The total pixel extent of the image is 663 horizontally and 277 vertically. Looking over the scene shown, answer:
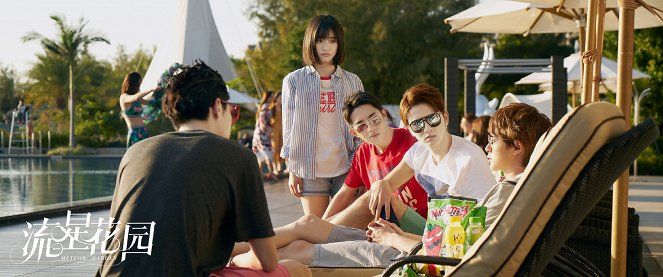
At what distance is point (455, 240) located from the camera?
379 cm

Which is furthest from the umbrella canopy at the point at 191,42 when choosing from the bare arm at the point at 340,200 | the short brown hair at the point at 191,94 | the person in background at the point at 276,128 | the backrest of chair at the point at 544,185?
the backrest of chair at the point at 544,185

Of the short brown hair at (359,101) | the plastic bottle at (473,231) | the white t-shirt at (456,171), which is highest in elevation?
the short brown hair at (359,101)

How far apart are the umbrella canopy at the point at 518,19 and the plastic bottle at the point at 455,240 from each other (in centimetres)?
784

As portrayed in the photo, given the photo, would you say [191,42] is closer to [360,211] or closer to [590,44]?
[360,211]

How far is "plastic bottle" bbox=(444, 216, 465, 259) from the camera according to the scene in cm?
377

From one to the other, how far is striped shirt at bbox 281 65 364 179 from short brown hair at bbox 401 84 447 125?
1.57m

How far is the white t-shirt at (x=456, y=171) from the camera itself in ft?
16.7

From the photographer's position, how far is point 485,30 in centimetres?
1299

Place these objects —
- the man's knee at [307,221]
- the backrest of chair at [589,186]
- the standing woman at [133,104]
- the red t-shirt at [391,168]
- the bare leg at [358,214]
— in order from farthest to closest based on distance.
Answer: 1. the standing woman at [133,104]
2. the red t-shirt at [391,168]
3. the bare leg at [358,214]
4. the man's knee at [307,221]
5. the backrest of chair at [589,186]

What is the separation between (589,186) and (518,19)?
10095 mm

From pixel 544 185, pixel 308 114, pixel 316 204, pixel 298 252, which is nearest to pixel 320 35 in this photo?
pixel 308 114

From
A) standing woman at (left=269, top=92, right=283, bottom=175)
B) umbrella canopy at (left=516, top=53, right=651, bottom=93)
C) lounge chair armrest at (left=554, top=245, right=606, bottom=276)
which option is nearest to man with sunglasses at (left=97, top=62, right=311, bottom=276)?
lounge chair armrest at (left=554, top=245, right=606, bottom=276)

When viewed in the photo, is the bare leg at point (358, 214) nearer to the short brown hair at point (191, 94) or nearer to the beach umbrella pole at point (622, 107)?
the beach umbrella pole at point (622, 107)

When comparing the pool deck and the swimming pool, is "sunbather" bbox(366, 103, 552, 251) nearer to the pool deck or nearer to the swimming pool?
the pool deck
